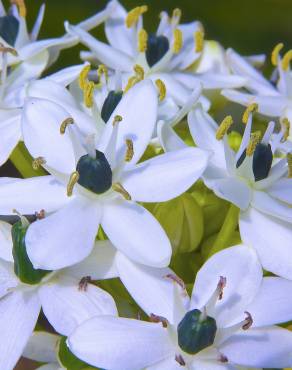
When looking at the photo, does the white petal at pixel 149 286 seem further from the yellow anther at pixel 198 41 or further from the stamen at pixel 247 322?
the yellow anther at pixel 198 41

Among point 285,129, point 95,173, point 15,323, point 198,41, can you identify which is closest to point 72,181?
point 95,173

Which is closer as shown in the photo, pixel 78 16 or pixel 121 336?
pixel 121 336

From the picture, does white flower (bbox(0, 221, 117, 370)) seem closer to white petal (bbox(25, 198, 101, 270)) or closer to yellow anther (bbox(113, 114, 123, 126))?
white petal (bbox(25, 198, 101, 270))

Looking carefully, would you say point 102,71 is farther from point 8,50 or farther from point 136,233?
point 136,233

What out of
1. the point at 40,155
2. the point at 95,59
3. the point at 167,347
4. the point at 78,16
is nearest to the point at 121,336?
the point at 167,347

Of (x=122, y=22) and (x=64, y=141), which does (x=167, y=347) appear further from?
(x=122, y=22)

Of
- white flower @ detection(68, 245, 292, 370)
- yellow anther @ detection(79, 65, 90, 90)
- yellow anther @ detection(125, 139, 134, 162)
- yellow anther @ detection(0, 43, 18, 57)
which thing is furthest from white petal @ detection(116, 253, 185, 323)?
yellow anther @ detection(0, 43, 18, 57)
